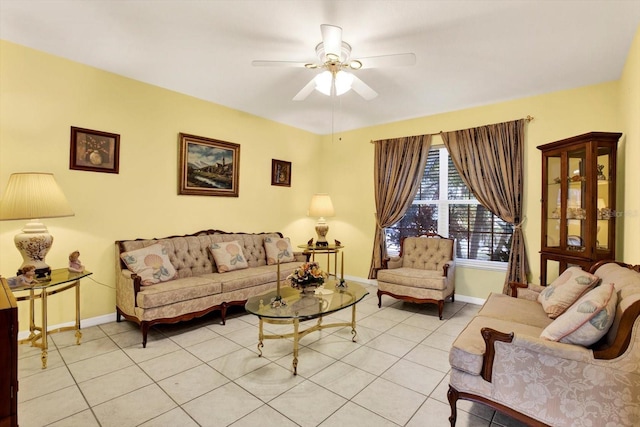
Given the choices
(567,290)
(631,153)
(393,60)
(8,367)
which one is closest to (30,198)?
(8,367)

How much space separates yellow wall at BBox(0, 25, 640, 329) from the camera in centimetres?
284

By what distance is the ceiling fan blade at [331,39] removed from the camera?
7.05ft

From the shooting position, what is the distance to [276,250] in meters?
4.44

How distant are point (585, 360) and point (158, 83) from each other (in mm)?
4373

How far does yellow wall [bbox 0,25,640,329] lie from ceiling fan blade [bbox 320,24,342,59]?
7.70 feet

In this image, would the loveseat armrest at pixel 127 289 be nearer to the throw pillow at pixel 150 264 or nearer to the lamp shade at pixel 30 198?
the throw pillow at pixel 150 264

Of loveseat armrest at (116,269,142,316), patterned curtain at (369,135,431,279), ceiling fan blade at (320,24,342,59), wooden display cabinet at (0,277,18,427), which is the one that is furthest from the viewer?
patterned curtain at (369,135,431,279)

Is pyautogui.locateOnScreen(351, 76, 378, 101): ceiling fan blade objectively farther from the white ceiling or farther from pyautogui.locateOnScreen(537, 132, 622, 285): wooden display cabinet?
pyautogui.locateOnScreen(537, 132, 622, 285): wooden display cabinet

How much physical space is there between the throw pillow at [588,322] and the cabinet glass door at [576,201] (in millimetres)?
1775

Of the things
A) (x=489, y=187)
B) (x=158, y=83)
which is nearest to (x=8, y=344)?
(x=158, y=83)

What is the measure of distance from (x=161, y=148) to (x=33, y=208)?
5.03ft

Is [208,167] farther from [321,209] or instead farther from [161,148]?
[321,209]

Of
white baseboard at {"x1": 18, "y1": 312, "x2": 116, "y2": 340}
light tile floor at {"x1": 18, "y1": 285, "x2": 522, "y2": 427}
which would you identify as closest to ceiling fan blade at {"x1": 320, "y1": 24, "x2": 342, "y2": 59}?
light tile floor at {"x1": 18, "y1": 285, "x2": 522, "y2": 427}

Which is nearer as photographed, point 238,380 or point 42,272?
point 238,380
